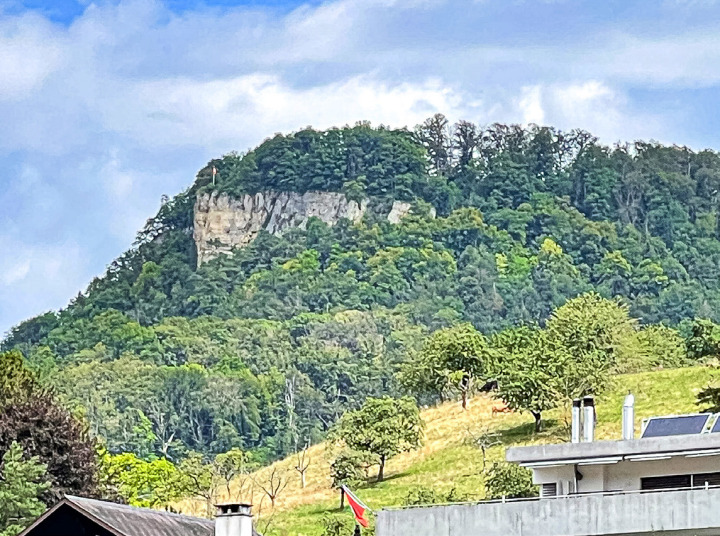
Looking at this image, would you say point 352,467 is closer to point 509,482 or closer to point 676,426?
point 509,482

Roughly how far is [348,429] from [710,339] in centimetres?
3926

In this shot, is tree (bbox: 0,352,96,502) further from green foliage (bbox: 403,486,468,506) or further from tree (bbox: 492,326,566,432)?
tree (bbox: 492,326,566,432)

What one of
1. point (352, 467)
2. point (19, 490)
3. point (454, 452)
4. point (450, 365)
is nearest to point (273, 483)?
point (352, 467)

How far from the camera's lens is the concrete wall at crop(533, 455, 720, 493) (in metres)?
37.7

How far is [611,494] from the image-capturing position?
36250mm

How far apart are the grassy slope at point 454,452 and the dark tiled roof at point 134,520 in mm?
52088

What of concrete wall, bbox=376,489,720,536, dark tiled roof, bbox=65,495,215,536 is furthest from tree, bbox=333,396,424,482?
concrete wall, bbox=376,489,720,536

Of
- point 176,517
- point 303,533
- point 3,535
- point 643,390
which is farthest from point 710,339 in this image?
point 176,517

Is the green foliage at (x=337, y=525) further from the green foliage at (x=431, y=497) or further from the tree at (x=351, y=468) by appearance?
the tree at (x=351, y=468)

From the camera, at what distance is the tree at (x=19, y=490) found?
63.7 metres

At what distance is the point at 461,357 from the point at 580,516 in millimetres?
94172

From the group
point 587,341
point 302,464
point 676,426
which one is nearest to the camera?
point 676,426

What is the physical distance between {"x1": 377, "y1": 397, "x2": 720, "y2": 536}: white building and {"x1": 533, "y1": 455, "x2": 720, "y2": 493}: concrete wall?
0.7 inches

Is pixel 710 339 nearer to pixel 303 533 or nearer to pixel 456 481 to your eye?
pixel 456 481
